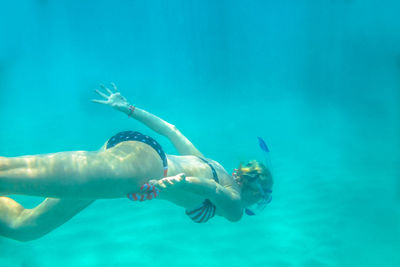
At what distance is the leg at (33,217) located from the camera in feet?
9.96

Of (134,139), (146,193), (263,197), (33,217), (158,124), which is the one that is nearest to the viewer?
(146,193)

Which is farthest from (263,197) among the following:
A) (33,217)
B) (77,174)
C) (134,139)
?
(33,217)

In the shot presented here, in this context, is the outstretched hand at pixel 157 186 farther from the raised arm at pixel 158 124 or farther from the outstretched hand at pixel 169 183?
the raised arm at pixel 158 124

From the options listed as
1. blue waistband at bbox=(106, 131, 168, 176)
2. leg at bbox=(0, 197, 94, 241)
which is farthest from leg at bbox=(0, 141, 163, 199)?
leg at bbox=(0, 197, 94, 241)

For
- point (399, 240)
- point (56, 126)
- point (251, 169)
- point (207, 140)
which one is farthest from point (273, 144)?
point (56, 126)

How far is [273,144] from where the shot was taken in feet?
40.5

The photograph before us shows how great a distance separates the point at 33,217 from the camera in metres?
3.12

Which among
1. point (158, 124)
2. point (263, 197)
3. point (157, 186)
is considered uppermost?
point (158, 124)

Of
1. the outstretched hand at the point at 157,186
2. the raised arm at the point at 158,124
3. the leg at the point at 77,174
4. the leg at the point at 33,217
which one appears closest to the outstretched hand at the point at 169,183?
the outstretched hand at the point at 157,186

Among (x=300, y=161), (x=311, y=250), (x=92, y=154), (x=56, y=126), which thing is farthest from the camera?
(x=56, y=126)

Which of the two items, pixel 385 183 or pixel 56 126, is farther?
pixel 56 126

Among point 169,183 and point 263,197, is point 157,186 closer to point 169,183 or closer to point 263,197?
point 169,183

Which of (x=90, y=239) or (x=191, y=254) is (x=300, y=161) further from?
(x=90, y=239)

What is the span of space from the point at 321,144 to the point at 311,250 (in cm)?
778
